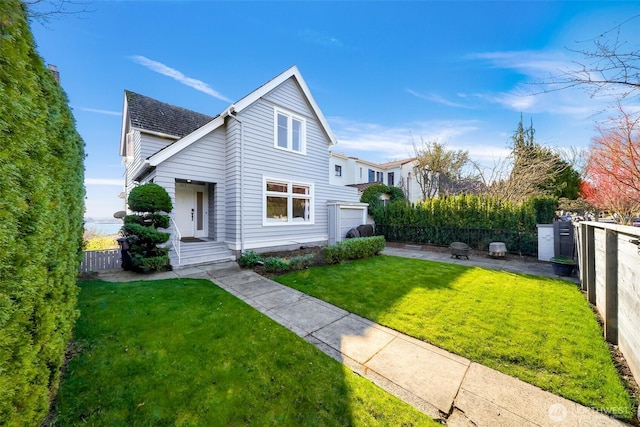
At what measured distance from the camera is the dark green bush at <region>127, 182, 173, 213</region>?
7031 mm

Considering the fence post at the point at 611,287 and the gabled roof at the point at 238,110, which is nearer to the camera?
the fence post at the point at 611,287

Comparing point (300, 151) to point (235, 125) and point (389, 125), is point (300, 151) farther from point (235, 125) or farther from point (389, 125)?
point (389, 125)

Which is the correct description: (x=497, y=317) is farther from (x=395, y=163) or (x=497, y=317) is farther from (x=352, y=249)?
(x=395, y=163)

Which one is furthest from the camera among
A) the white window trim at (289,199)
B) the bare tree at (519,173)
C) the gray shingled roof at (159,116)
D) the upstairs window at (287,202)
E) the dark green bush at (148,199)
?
the bare tree at (519,173)

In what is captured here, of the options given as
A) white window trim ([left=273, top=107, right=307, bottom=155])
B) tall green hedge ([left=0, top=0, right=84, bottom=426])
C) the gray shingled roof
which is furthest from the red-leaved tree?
the gray shingled roof

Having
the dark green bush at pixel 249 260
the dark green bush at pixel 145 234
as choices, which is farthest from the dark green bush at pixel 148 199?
the dark green bush at pixel 249 260

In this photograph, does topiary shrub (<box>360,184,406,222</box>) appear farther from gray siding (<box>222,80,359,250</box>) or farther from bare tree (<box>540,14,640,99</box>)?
bare tree (<box>540,14,640,99</box>)

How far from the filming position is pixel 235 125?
9023 millimetres

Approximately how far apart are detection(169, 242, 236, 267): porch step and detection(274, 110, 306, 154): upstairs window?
15.7 ft

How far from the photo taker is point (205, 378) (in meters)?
2.74

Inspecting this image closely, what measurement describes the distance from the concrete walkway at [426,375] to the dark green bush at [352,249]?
3530 millimetres

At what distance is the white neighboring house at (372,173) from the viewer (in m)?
24.0

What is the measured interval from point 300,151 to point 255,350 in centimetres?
907

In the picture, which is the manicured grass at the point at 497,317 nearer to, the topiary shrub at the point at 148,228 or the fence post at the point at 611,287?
the fence post at the point at 611,287
